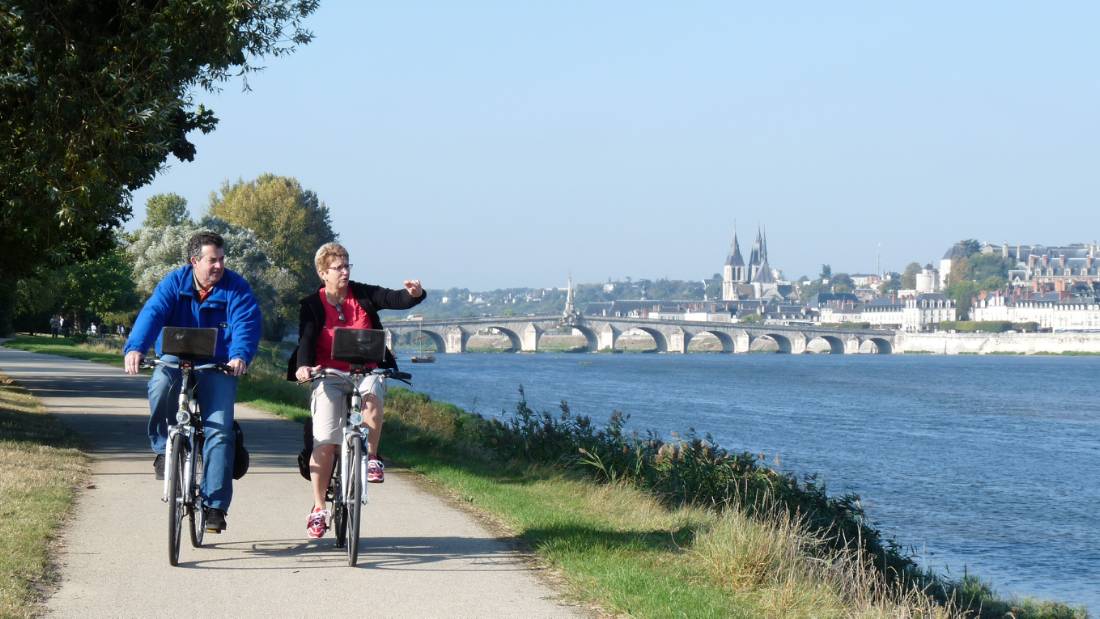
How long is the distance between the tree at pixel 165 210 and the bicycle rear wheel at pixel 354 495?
73596 millimetres

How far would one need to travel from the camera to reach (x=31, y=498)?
931 cm

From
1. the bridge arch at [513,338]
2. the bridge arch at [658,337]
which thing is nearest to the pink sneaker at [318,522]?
the bridge arch at [513,338]

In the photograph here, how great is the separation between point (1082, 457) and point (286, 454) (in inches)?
977

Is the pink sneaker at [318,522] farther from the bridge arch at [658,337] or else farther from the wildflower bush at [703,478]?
the bridge arch at [658,337]

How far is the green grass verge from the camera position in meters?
6.39

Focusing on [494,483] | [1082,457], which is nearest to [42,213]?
[494,483]

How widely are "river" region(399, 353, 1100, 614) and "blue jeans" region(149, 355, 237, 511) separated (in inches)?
345

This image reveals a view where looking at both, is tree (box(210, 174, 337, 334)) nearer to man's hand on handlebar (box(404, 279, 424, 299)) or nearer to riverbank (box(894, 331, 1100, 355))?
man's hand on handlebar (box(404, 279, 424, 299))

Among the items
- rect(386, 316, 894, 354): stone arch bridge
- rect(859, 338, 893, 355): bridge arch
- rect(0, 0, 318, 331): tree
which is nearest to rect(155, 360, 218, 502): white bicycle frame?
rect(0, 0, 318, 331): tree

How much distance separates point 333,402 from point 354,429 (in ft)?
0.88

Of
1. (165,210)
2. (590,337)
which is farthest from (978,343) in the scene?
(165,210)

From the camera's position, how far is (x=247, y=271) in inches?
2366

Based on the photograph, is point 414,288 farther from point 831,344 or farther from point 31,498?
point 831,344

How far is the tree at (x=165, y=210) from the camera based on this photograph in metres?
79.9
